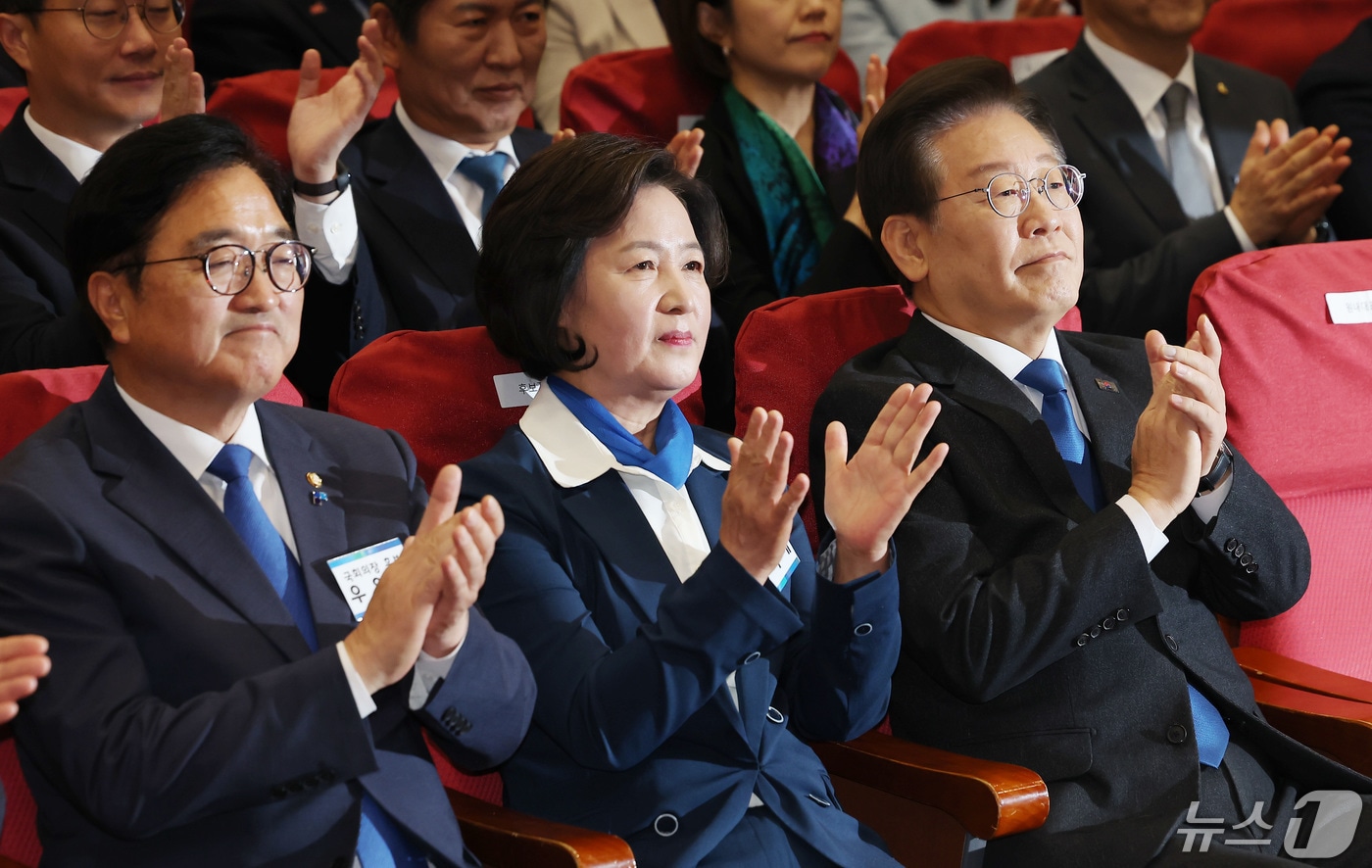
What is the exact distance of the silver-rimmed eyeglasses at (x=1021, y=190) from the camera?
2.29 meters

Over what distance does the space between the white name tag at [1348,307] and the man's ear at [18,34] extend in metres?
2.61

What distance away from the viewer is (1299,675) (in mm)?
2352

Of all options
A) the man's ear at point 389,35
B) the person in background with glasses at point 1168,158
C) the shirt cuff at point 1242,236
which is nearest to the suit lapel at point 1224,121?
the person in background with glasses at point 1168,158

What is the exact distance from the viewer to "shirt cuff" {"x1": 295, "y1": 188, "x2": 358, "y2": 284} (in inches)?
106

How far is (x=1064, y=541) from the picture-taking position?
2029mm

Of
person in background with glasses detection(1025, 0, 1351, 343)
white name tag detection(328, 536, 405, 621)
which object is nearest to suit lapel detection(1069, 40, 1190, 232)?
person in background with glasses detection(1025, 0, 1351, 343)

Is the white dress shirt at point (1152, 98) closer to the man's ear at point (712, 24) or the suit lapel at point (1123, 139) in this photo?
the suit lapel at point (1123, 139)

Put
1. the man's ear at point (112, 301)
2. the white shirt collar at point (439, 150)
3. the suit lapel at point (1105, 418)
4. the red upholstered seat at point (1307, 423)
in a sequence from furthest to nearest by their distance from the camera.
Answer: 1. the white shirt collar at point (439, 150)
2. the red upholstered seat at point (1307, 423)
3. the suit lapel at point (1105, 418)
4. the man's ear at point (112, 301)

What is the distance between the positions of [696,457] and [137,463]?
798 millimetres

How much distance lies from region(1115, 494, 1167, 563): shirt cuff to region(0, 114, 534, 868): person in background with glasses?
0.88 metres

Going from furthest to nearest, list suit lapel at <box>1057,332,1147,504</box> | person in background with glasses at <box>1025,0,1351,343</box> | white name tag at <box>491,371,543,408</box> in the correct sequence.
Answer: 1. person in background with glasses at <box>1025,0,1351,343</box>
2. white name tag at <box>491,371,543,408</box>
3. suit lapel at <box>1057,332,1147,504</box>

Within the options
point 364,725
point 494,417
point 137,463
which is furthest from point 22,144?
point 364,725

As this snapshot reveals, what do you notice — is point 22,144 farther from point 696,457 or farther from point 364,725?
point 364,725

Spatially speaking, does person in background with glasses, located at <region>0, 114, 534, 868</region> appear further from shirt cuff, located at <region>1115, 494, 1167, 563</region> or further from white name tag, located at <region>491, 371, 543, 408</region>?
shirt cuff, located at <region>1115, 494, 1167, 563</region>
